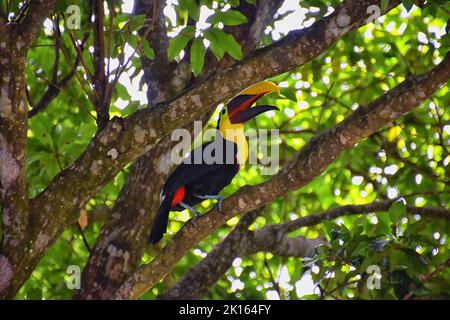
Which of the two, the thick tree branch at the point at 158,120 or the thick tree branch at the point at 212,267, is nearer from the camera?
→ the thick tree branch at the point at 158,120

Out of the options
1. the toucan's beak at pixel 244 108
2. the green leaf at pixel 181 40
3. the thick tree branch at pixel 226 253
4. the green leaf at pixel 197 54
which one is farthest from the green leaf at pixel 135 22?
the thick tree branch at pixel 226 253

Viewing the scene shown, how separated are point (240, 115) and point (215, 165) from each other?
1.68 ft

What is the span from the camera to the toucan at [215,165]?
486 cm

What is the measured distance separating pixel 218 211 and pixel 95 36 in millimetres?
1259

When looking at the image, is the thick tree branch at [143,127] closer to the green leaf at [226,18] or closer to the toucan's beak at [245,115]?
the green leaf at [226,18]

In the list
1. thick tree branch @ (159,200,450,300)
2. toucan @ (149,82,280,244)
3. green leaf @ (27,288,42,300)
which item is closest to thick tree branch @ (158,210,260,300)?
thick tree branch @ (159,200,450,300)

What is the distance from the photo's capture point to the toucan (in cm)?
486

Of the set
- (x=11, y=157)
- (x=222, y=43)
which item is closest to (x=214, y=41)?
(x=222, y=43)

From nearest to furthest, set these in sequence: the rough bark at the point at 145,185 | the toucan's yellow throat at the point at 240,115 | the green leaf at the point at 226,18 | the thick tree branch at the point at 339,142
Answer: the thick tree branch at the point at 339,142, the green leaf at the point at 226,18, the rough bark at the point at 145,185, the toucan's yellow throat at the point at 240,115

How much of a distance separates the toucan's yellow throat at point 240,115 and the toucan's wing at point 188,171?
220mm

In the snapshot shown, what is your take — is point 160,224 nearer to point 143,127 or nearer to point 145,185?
point 145,185

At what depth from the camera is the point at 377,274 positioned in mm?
4117

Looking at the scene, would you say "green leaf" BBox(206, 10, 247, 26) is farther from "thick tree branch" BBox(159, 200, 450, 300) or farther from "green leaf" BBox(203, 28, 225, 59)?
"thick tree branch" BBox(159, 200, 450, 300)
